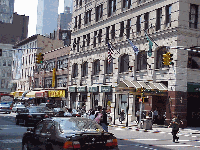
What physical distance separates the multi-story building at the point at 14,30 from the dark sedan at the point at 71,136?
4610 inches

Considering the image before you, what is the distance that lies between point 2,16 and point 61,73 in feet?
426

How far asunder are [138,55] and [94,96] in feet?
37.6

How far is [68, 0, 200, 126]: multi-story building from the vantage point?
32438mm

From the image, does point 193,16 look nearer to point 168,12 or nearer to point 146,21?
point 168,12

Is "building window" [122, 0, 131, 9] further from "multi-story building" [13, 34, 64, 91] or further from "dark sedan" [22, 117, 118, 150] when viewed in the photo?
"multi-story building" [13, 34, 64, 91]

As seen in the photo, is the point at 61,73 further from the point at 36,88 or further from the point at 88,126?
the point at 88,126

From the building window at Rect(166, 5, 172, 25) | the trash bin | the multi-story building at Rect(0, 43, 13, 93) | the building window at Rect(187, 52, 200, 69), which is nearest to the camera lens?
the trash bin

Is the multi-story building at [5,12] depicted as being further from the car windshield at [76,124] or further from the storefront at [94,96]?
the car windshield at [76,124]

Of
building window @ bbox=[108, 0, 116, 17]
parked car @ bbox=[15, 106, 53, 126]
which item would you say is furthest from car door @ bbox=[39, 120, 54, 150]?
building window @ bbox=[108, 0, 116, 17]

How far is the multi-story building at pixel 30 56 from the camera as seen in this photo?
74750 mm

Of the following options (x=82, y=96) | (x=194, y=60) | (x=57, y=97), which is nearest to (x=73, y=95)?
(x=82, y=96)

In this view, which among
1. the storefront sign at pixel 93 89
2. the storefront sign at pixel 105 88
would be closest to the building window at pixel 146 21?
the storefront sign at pixel 105 88

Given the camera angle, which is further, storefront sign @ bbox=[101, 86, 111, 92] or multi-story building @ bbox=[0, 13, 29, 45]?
multi-story building @ bbox=[0, 13, 29, 45]

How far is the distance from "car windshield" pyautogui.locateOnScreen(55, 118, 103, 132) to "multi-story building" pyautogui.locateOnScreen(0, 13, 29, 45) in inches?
4622
